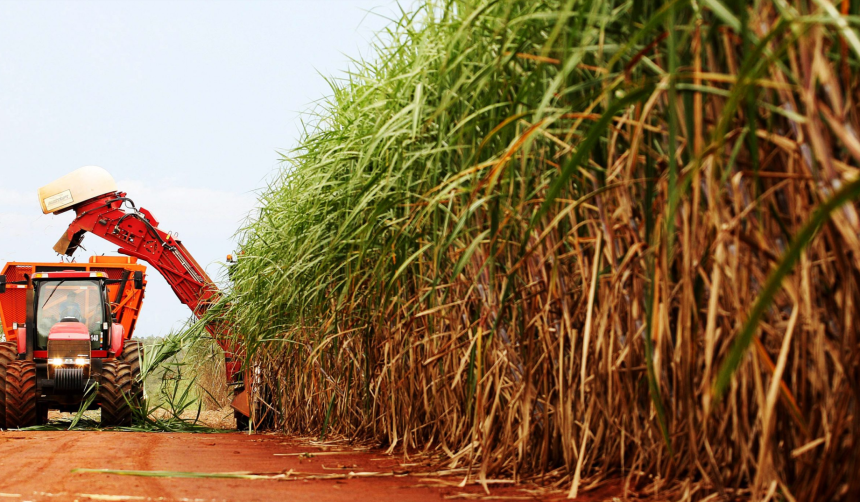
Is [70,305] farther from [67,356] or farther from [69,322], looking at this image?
[67,356]

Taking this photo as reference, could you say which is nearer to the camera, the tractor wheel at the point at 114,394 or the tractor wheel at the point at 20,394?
the tractor wheel at the point at 20,394

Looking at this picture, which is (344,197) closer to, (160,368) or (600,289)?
(600,289)

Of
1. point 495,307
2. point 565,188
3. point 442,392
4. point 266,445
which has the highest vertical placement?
point 565,188

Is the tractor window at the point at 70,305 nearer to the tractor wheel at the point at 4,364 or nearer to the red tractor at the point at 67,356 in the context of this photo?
the red tractor at the point at 67,356

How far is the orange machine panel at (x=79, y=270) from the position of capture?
35.5ft

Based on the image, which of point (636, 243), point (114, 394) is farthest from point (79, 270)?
point (636, 243)

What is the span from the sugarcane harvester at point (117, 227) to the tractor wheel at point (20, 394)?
1951 mm

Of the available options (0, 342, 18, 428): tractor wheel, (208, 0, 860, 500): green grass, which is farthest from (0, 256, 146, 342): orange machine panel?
(208, 0, 860, 500): green grass

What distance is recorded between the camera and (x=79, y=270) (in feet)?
35.5

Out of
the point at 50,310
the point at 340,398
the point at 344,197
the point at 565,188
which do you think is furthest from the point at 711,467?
the point at 50,310

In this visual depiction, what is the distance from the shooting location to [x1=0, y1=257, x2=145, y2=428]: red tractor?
8562 mm

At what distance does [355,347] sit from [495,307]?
1.78 meters

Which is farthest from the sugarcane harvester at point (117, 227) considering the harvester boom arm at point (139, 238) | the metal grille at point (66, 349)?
the metal grille at point (66, 349)

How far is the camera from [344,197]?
160 inches
